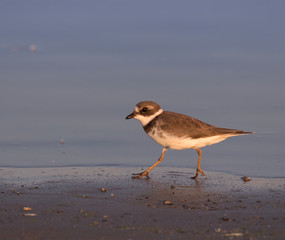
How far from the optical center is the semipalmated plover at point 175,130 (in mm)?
7805

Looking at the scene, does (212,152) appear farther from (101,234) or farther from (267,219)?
(101,234)

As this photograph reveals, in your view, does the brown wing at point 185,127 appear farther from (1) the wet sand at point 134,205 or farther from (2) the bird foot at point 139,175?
(2) the bird foot at point 139,175

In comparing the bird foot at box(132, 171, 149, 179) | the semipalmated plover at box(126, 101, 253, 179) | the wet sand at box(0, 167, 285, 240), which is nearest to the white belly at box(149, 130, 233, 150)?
the semipalmated plover at box(126, 101, 253, 179)

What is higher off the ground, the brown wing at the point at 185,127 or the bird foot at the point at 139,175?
the brown wing at the point at 185,127

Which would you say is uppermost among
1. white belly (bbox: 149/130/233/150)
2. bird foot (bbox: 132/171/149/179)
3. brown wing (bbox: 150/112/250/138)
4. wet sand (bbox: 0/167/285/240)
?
brown wing (bbox: 150/112/250/138)

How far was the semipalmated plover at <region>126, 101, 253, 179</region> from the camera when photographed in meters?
7.80

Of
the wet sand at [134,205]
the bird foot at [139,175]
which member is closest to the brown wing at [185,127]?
the wet sand at [134,205]

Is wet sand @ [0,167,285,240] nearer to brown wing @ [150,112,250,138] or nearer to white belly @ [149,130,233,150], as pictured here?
white belly @ [149,130,233,150]

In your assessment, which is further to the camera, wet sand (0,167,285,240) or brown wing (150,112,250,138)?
brown wing (150,112,250,138)

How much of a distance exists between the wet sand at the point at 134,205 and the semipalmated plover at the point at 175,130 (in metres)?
0.41

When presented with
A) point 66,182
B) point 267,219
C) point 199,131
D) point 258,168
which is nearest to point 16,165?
point 66,182

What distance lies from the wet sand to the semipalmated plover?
0.41 meters

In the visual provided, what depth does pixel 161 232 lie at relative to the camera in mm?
4516

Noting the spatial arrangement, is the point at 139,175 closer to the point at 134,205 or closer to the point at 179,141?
the point at 179,141
